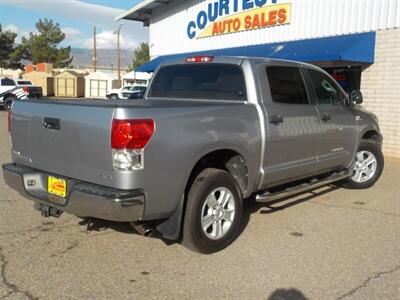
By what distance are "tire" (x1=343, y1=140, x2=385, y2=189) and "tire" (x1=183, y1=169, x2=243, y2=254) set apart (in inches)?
128

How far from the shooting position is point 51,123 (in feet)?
14.5

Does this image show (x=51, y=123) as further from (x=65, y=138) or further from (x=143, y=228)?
(x=143, y=228)

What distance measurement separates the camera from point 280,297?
12.4 ft

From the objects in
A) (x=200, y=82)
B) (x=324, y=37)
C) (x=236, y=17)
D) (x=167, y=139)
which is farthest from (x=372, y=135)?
(x=236, y=17)

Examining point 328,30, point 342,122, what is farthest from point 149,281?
point 328,30

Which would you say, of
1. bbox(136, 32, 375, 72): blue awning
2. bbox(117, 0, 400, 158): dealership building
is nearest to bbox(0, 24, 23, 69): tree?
bbox(117, 0, 400, 158): dealership building

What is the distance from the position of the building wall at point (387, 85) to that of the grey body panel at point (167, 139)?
670 centimetres

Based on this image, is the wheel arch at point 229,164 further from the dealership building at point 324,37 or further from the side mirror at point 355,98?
the dealership building at point 324,37

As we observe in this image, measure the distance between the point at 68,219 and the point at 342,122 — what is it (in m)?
3.87

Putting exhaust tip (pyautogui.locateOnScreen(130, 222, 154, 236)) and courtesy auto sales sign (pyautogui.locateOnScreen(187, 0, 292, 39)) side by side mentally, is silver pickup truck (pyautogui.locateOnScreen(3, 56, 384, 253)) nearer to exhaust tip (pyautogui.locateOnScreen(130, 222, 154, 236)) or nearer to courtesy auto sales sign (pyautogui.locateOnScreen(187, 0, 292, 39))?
exhaust tip (pyautogui.locateOnScreen(130, 222, 154, 236))

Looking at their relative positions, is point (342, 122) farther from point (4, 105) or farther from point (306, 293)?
point (4, 105)

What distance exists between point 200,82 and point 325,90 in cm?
187

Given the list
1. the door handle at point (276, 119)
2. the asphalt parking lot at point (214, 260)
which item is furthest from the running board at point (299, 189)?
the door handle at point (276, 119)

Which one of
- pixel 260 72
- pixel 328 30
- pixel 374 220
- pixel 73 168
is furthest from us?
pixel 328 30
